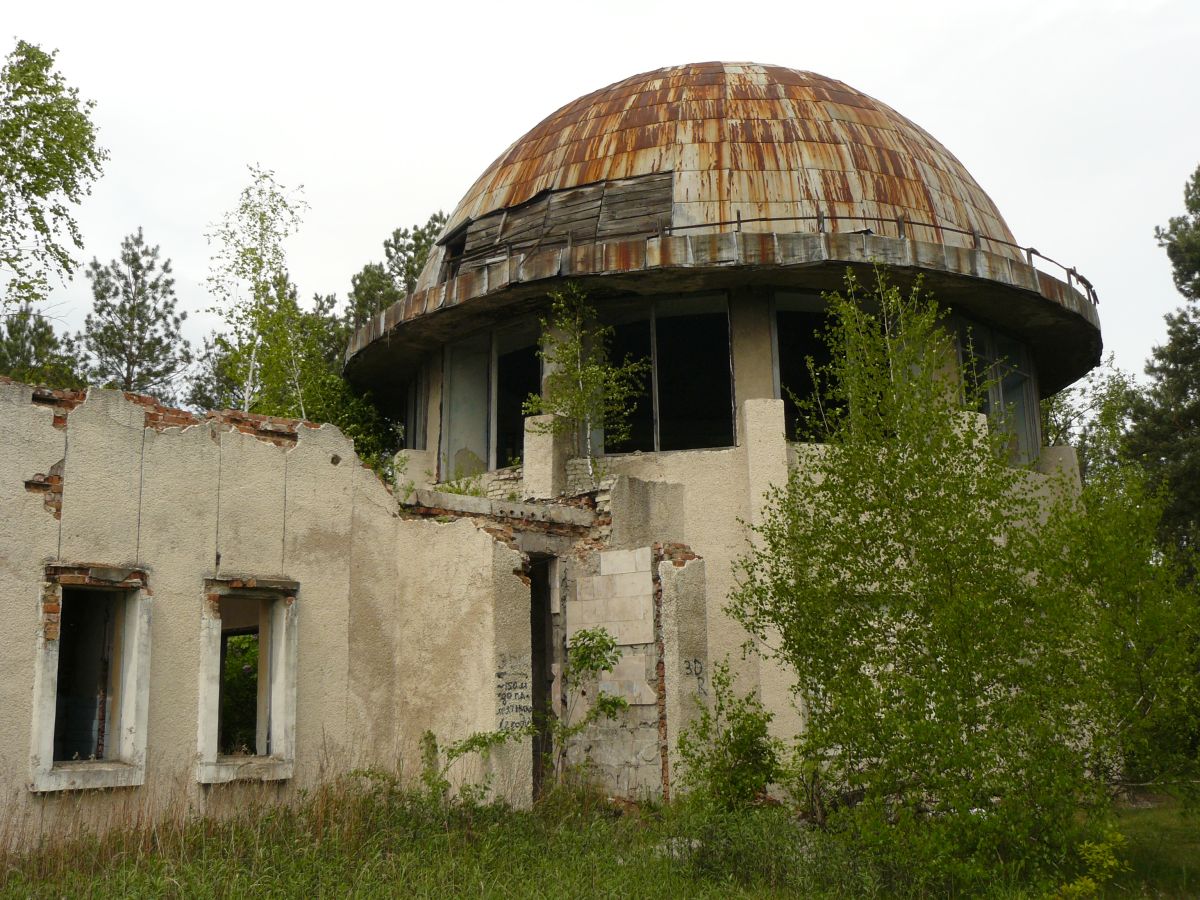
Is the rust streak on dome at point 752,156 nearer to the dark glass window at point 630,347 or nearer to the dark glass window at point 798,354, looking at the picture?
the dark glass window at point 798,354

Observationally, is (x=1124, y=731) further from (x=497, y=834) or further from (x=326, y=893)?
(x=326, y=893)

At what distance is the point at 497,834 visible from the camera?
9867 mm

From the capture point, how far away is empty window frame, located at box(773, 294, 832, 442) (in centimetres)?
1680

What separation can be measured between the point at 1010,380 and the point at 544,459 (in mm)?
8209

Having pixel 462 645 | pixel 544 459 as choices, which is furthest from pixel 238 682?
pixel 462 645

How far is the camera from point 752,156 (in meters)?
18.2

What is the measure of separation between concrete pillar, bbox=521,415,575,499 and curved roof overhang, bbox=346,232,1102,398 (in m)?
2.08

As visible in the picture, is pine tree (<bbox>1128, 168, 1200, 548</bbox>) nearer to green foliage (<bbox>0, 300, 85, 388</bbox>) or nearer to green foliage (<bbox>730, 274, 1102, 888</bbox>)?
green foliage (<bbox>730, 274, 1102, 888</bbox>)

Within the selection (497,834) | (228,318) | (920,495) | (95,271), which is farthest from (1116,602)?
(95,271)

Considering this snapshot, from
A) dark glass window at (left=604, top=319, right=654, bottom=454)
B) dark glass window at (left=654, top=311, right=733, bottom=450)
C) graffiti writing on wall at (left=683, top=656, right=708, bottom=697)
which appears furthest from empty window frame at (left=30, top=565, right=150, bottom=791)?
dark glass window at (left=654, top=311, right=733, bottom=450)

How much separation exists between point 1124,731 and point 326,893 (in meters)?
7.58

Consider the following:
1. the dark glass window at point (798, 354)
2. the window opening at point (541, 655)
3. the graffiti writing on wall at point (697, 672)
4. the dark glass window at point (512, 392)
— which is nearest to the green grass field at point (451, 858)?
the graffiti writing on wall at point (697, 672)

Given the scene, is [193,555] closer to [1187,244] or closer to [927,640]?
[927,640]

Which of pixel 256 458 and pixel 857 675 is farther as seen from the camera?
pixel 256 458
